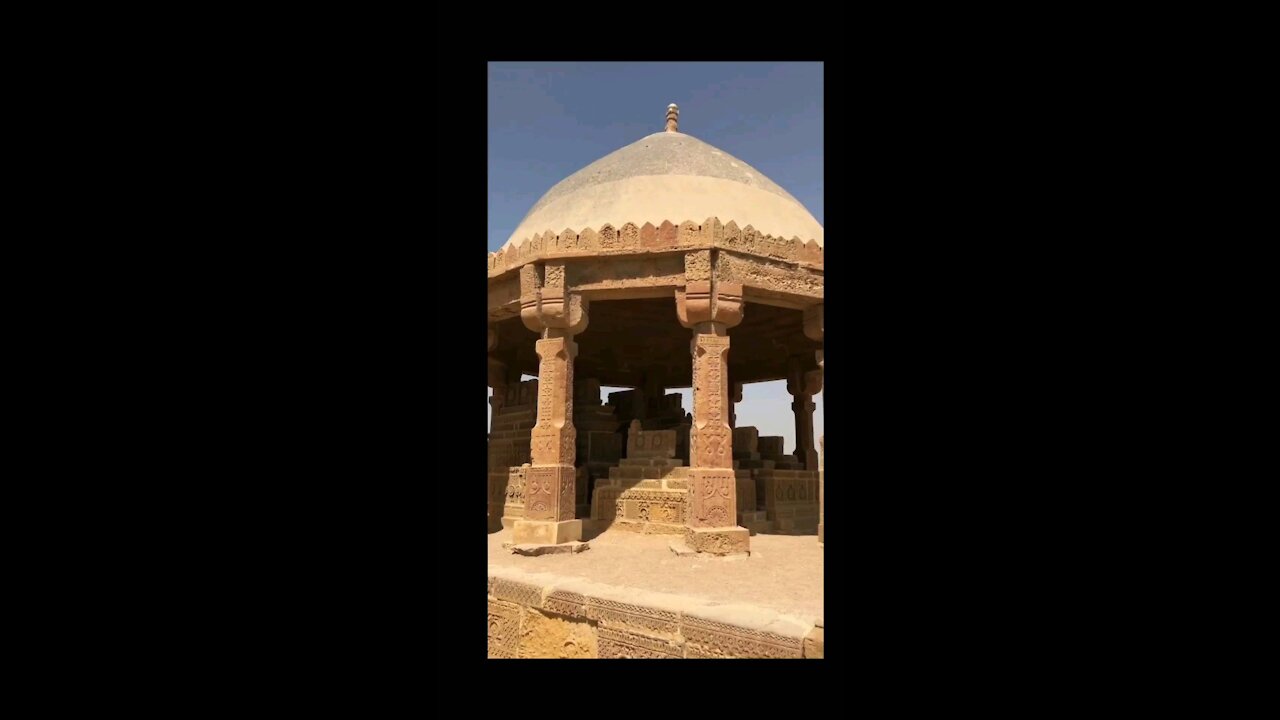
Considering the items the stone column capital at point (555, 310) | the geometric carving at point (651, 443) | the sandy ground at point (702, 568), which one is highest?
the stone column capital at point (555, 310)

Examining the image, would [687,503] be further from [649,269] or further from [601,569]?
[649,269]

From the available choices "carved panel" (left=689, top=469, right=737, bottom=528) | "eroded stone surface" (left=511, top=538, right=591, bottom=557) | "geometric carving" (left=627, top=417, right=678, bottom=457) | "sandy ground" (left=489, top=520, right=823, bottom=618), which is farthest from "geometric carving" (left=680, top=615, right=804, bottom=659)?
"geometric carving" (left=627, top=417, right=678, bottom=457)

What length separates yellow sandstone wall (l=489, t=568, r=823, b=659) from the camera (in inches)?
159

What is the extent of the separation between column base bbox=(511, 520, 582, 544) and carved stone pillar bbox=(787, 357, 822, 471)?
5807 mm

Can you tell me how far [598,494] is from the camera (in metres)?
8.81

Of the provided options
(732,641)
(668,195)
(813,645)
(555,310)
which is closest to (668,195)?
(668,195)

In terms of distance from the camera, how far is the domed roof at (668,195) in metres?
8.35

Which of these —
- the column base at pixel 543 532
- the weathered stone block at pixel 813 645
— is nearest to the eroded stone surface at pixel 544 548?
the column base at pixel 543 532

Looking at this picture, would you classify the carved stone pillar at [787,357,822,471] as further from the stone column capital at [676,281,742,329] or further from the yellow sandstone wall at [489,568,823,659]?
the yellow sandstone wall at [489,568,823,659]

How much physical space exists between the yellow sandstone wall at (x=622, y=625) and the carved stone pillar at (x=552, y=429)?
132 centimetres

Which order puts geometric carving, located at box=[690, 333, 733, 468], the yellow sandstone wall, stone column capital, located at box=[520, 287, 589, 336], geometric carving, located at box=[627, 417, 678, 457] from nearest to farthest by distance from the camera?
1. the yellow sandstone wall
2. geometric carving, located at box=[690, 333, 733, 468]
3. stone column capital, located at box=[520, 287, 589, 336]
4. geometric carving, located at box=[627, 417, 678, 457]

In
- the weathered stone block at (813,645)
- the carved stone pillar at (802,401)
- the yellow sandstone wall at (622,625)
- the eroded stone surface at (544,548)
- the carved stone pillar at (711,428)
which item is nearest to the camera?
the weathered stone block at (813,645)

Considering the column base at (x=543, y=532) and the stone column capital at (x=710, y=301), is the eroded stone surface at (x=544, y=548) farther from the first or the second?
the stone column capital at (x=710, y=301)

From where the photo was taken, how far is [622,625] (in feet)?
15.6
